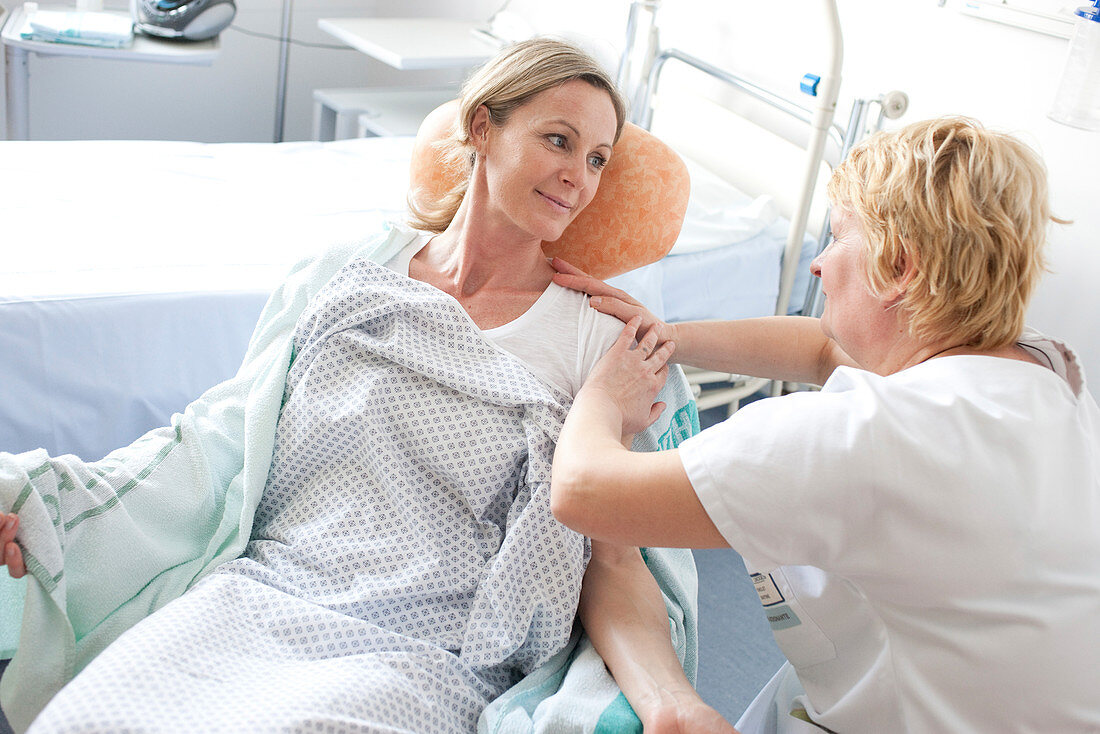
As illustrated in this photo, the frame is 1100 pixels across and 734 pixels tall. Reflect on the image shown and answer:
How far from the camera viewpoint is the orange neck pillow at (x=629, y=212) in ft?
5.47

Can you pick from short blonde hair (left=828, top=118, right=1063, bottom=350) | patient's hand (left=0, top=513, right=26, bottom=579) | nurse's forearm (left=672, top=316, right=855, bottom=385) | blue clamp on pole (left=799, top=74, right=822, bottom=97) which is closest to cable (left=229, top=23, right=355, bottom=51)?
blue clamp on pole (left=799, top=74, right=822, bottom=97)

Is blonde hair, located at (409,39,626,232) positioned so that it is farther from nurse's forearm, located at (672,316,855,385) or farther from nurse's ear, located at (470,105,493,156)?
nurse's forearm, located at (672,316,855,385)

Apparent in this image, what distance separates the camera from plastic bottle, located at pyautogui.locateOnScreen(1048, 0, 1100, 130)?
209 centimetres

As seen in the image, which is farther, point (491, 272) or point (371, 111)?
point (371, 111)

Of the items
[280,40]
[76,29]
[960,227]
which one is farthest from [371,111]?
[960,227]

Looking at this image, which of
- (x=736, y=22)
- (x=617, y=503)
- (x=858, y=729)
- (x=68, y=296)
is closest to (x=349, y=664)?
(x=617, y=503)

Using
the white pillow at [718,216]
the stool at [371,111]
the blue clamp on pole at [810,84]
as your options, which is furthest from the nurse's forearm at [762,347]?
the stool at [371,111]

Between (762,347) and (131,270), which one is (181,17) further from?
(762,347)

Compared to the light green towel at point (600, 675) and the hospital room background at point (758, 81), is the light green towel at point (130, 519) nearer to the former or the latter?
the light green towel at point (600, 675)

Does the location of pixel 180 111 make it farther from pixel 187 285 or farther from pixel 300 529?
pixel 300 529

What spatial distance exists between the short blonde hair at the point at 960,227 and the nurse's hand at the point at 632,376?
38 cm

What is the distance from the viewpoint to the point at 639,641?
1.25 metres

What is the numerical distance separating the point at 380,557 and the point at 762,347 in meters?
0.65

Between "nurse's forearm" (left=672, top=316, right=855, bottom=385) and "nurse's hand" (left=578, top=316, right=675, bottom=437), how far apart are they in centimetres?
6
